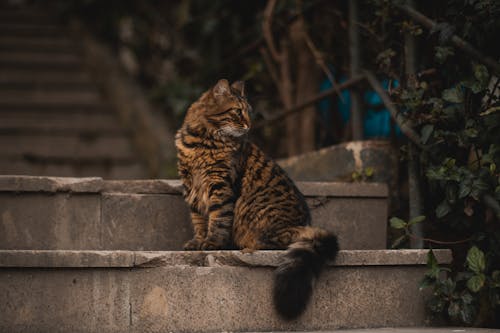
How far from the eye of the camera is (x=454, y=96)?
398 cm

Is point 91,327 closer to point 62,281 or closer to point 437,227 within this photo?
point 62,281

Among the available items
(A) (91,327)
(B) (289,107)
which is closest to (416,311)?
(A) (91,327)

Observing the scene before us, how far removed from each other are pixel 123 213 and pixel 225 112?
84 centimetres

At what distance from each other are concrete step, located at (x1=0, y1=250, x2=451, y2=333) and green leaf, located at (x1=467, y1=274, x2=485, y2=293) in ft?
1.05

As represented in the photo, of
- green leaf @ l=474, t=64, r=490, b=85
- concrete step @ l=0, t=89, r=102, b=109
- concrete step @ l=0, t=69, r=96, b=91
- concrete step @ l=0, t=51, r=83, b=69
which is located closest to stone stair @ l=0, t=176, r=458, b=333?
green leaf @ l=474, t=64, r=490, b=85

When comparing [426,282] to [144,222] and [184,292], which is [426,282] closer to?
[184,292]

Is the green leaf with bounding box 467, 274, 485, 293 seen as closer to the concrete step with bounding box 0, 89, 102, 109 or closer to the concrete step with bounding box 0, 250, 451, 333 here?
the concrete step with bounding box 0, 250, 451, 333

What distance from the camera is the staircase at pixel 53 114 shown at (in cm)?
781

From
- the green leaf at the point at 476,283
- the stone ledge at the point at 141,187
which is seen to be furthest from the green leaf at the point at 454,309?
the stone ledge at the point at 141,187

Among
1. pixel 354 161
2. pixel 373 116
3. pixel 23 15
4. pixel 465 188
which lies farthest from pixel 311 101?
pixel 23 15

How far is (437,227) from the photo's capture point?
4.47m

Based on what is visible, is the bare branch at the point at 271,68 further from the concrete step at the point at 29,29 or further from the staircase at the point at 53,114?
the concrete step at the point at 29,29

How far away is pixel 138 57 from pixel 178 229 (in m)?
5.66

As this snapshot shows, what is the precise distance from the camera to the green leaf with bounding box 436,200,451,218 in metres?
4.02
